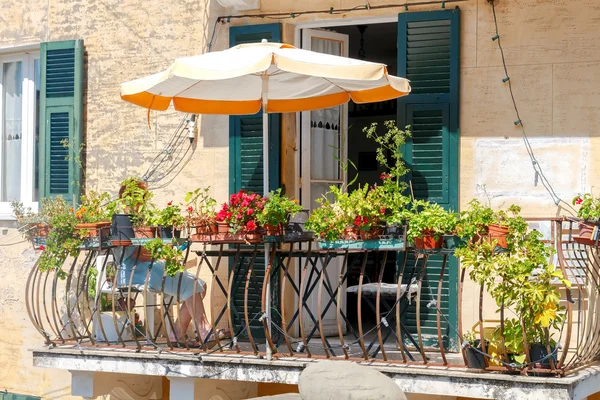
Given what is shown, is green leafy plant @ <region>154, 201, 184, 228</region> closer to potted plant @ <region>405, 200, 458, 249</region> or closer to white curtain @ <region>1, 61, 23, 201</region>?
potted plant @ <region>405, 200, 458, 249</region>

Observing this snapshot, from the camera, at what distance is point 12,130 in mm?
10609

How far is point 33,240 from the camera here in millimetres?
8680

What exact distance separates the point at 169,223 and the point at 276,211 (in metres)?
0.93

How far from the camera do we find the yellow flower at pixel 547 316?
6500mm

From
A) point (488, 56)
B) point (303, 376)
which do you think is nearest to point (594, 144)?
point (488, 56)

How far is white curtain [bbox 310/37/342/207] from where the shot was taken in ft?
30.5

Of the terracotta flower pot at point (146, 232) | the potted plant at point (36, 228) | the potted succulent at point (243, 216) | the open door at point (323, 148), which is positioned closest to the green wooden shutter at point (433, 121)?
the open door at point (323, 148)

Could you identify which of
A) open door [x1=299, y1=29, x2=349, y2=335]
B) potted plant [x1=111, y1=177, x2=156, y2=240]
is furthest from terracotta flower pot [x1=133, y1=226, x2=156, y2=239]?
open door [x1=299, y1=29, x2=349, y2=335]

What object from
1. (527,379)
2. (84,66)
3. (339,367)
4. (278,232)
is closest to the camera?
(339,367)

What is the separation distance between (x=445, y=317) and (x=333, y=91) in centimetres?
204

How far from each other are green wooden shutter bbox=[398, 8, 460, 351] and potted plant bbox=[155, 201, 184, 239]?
1.98 m

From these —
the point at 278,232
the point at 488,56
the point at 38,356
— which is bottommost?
the point at 38,356

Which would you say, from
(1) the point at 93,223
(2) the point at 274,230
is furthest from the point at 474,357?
(1) the point at 93,223

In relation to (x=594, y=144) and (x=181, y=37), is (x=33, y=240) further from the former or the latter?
(x=594, y=144)
